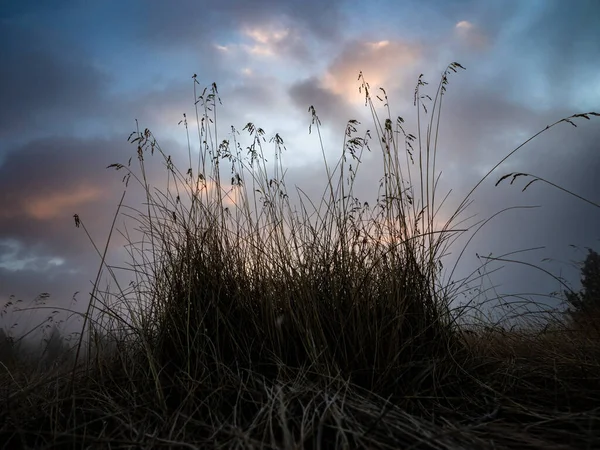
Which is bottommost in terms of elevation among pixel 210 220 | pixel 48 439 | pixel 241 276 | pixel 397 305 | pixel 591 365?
pixel 48 439

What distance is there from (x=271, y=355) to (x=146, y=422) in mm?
622

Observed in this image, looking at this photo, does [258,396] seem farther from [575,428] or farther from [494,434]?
[575,428]

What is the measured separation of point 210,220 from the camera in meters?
2.48

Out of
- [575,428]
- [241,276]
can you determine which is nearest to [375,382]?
[575,428]

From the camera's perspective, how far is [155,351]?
206 cm

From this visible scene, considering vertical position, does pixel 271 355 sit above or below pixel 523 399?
above

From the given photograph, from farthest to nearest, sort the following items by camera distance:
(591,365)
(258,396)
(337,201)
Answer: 1. (337,201)
2. (591,365)
3. (258,396)

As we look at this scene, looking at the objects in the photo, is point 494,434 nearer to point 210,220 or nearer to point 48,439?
point 48,439

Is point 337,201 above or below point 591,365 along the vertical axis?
above

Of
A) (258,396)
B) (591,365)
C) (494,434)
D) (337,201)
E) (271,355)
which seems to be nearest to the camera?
(494,434)

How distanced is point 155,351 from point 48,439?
63 cm

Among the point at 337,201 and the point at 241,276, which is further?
the point at 337,201

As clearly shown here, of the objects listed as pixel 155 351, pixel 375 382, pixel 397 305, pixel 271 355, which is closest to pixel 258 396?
pixel 271 355

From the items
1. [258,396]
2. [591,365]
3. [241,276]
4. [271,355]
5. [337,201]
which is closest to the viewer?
[258,396]
